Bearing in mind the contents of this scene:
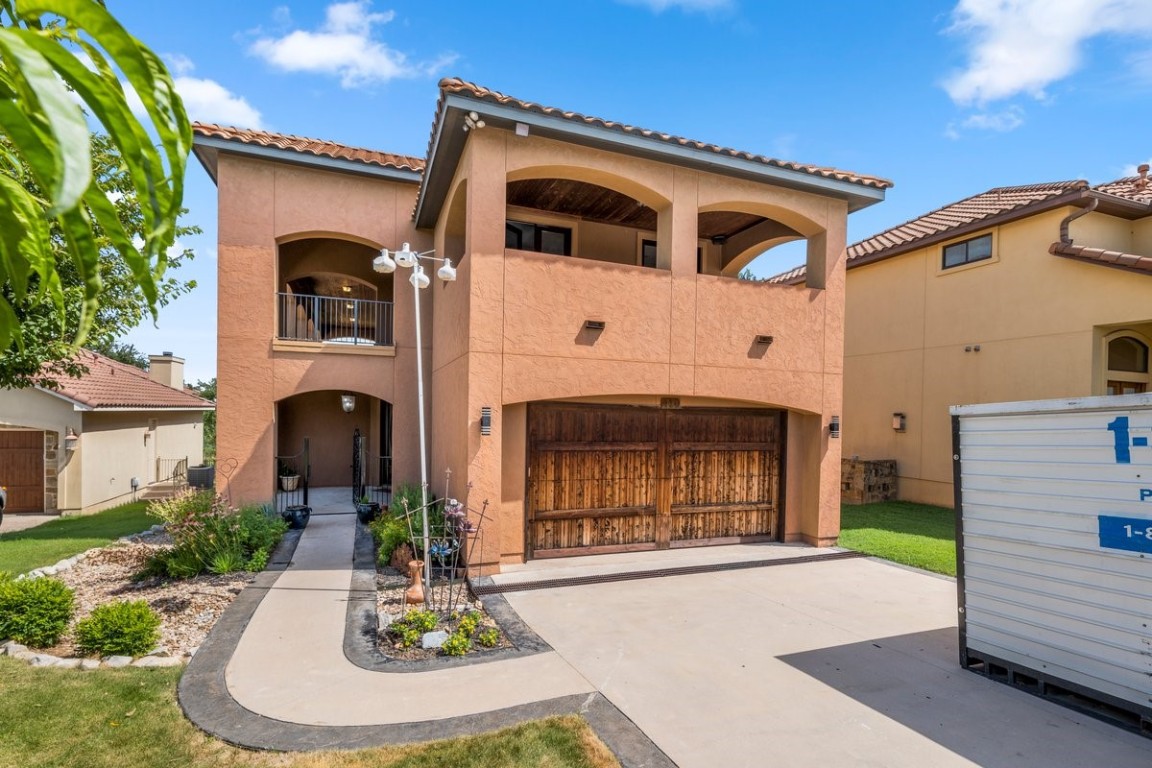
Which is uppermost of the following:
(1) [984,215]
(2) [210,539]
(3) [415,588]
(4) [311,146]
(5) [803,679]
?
(4) [311,146]

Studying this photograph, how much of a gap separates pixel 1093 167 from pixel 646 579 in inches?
700

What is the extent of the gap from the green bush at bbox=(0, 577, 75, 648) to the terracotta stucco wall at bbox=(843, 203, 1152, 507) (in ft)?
55.7

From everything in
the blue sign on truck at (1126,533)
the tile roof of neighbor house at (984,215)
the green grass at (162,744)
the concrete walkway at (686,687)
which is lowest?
the concrete walkway at (686,687)

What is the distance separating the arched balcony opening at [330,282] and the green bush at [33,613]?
689 cm

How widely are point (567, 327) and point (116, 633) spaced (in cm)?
667

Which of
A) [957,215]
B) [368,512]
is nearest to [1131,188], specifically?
[957,215]

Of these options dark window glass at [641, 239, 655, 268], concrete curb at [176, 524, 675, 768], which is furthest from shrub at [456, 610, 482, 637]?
dark window glass at [641, 239, 655, 268]

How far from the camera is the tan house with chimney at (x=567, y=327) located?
340 inches

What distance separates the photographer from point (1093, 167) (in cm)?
1570

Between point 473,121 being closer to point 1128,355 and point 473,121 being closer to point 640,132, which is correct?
point 640,132

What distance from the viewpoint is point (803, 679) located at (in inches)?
220

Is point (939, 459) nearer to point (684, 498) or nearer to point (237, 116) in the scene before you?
point (684, 498)

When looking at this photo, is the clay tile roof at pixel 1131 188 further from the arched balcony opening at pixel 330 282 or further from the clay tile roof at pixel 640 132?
the arched balcony opening at pixel 330 282

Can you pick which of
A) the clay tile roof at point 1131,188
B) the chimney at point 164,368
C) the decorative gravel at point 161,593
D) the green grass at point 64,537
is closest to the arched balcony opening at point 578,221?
the decorative gravel at point 161,593
